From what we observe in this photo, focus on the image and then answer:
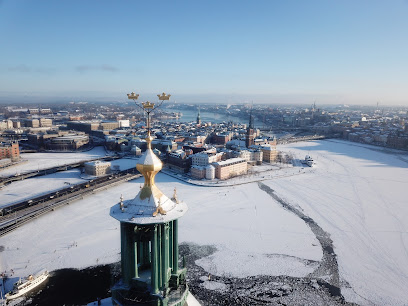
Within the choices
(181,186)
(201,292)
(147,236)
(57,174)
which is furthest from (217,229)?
(57,174)

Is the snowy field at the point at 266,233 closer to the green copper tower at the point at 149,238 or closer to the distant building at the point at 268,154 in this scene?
the distant building at the point at 268,154

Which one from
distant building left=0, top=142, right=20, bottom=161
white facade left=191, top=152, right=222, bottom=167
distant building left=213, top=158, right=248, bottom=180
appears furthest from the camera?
distant building left=0, top=142, right=20, bottom=161

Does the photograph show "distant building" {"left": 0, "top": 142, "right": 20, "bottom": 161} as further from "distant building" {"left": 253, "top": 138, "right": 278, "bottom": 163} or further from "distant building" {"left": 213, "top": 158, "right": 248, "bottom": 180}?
"distant building" {"left": 253, "top": 138, "right": 278, "bottom": 163}

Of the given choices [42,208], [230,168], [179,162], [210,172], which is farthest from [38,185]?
[230,168]

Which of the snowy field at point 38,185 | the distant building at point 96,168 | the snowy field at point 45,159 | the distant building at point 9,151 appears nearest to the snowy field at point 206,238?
the snowy field at point 38,185

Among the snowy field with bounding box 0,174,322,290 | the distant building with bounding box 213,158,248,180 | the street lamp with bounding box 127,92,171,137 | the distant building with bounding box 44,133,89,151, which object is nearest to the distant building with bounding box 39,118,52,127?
the distant building with bounding box 44,133,89,151

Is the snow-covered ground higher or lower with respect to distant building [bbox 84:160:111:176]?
lower
